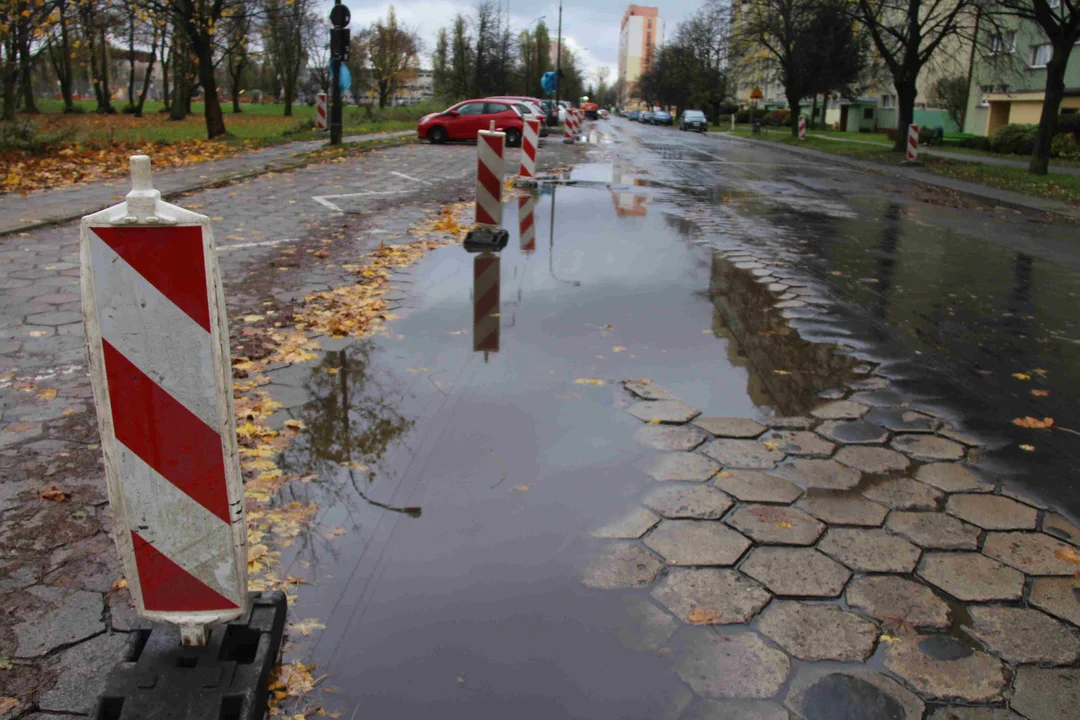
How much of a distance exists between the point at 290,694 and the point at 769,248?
28.9 feet

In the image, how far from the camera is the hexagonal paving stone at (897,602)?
2.98 meters

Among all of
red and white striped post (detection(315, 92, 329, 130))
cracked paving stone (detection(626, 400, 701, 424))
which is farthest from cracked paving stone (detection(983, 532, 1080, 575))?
red and white striped post (detection(315, 92, 329, 130))

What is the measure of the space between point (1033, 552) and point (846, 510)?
70cm

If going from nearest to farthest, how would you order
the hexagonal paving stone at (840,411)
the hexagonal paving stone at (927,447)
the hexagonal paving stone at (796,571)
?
the hexagonal paving stone at (796,571)
the hexagonal paving stone at (927,447)
the hexagonal paving stone at (840,411)

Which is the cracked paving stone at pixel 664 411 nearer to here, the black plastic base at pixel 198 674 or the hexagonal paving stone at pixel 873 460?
the hexagonal paving stone at pixel 873 460

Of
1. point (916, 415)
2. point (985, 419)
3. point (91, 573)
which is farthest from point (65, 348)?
point (985, 419)

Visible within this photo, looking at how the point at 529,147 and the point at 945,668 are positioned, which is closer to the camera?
the point at 945,668

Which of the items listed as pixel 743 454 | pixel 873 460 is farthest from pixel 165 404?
pixel 873 460

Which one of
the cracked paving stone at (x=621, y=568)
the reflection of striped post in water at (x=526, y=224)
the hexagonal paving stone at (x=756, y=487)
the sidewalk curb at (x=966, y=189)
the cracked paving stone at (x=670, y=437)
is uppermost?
the sidewalk curb at (x=966, y=189)

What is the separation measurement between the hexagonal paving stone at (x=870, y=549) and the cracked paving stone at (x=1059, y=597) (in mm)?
413

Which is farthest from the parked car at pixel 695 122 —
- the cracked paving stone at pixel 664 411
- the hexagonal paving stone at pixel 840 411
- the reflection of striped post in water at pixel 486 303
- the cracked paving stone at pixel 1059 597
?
the cracked paving stone at pixel 1059 597

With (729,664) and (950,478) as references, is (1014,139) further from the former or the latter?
(729,664)

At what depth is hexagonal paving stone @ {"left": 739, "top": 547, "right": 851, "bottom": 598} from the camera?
3152 millimetres

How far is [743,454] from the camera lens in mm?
4328
